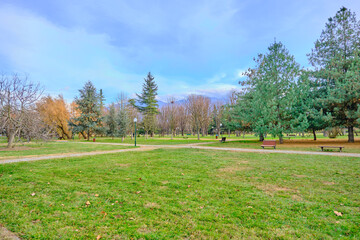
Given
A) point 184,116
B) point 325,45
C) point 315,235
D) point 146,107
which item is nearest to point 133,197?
point 315,235

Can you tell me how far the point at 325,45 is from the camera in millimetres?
21812

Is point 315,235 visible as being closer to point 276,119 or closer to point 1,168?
point 1,168

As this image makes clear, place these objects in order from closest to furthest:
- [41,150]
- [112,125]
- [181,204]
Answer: [181,204]
[41,150]
[112,125]

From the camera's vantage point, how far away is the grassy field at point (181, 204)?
3068mm

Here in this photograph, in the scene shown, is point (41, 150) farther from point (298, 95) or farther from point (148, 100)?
point (148, 100)

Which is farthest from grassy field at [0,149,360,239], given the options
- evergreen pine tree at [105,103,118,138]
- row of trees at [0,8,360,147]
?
evergreen pine tree at [105,103,118,138]

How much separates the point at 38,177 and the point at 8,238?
3859 mm

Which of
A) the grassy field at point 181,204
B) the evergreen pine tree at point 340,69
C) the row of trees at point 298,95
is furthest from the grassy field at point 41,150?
the evergreen pine tree at point 340,69

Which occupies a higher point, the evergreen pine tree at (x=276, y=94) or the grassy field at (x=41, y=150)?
the evergreen pine tree at (x=276, y=94)

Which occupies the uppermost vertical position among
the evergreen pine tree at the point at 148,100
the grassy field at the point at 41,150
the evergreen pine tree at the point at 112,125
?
the evergreen pine tree at the point at 148,100

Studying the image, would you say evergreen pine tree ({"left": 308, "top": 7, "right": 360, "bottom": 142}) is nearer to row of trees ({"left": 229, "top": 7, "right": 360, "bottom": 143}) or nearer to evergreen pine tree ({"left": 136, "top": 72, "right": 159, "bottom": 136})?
row of trees ({"left": 229, "top": 7, "right": 360, "bottom": 143})

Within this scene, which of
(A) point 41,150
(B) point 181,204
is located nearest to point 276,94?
(B) point 181,204

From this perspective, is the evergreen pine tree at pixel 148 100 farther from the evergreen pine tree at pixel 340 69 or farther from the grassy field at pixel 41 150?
the evergreen pine tree at pixel 340 69

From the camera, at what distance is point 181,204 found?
4109 millimetres
